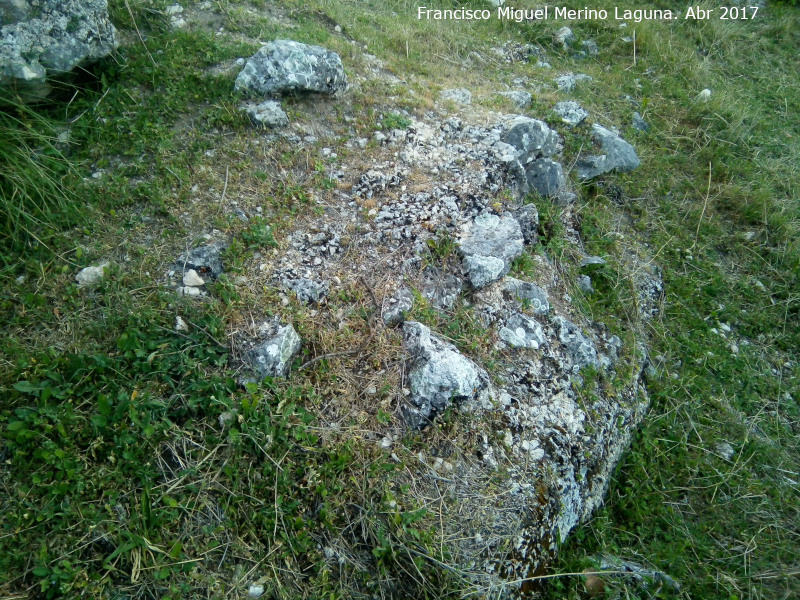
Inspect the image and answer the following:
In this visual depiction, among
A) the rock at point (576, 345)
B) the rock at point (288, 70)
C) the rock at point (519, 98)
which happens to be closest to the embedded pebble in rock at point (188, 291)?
the rock at point (288, 70)

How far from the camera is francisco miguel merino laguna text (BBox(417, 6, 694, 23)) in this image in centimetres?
665

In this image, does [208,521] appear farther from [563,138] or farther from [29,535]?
[563,138]

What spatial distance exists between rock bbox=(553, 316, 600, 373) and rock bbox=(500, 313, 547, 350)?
162 millimetres

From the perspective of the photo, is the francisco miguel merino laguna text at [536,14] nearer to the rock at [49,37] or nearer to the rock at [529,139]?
A: the rock at [529,139]

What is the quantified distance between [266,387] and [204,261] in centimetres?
93

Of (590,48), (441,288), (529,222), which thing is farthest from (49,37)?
(590,48)

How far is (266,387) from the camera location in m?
2.75

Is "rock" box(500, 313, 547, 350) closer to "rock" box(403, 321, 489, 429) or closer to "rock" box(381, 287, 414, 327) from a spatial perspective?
"rock" box(403, 321, 489, 429)

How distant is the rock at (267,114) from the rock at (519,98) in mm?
2397

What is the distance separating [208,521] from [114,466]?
516 mm

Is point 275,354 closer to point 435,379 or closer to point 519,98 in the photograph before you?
point 435,379

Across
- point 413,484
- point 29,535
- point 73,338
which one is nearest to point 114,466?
point 29,535

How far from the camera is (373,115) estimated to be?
4.37 metres

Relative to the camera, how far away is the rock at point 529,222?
390cm
